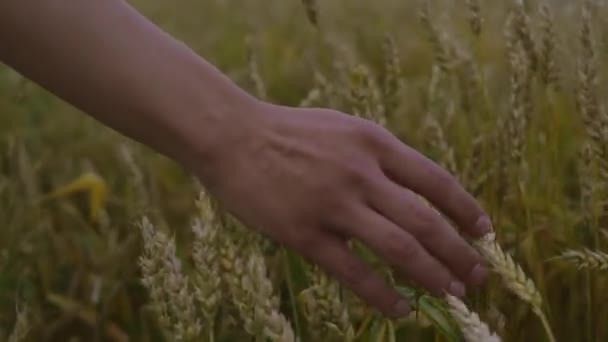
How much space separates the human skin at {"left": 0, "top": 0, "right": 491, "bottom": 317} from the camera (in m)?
0.78

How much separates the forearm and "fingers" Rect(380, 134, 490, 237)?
0.12 m

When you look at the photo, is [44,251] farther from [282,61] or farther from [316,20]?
[282,61]

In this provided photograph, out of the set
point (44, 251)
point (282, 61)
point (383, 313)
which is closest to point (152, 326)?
point (44, 251)

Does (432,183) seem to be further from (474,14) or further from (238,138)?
(474,14)

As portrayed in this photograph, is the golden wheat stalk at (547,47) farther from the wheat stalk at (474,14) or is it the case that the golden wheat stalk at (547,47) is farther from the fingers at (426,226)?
the fingers at (426,226)

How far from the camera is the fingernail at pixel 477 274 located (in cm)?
84

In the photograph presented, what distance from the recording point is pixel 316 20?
1255 millimetres

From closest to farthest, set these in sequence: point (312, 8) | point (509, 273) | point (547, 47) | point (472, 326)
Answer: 1. point (472, 326)
2. point (509, 273)
3. point (547, 47)
4. point (312, 8)

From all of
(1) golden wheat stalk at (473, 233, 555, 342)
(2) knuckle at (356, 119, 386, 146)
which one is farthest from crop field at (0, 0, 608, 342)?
(2) knuckle at (356, 119, 386, 146)

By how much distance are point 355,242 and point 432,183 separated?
25cm

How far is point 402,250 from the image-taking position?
2.61ft

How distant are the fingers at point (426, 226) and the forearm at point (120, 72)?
0.13 meters

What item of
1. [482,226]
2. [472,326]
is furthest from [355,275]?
[472,326]

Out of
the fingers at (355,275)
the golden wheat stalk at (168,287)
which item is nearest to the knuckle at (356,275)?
the fingers at (355,275)
